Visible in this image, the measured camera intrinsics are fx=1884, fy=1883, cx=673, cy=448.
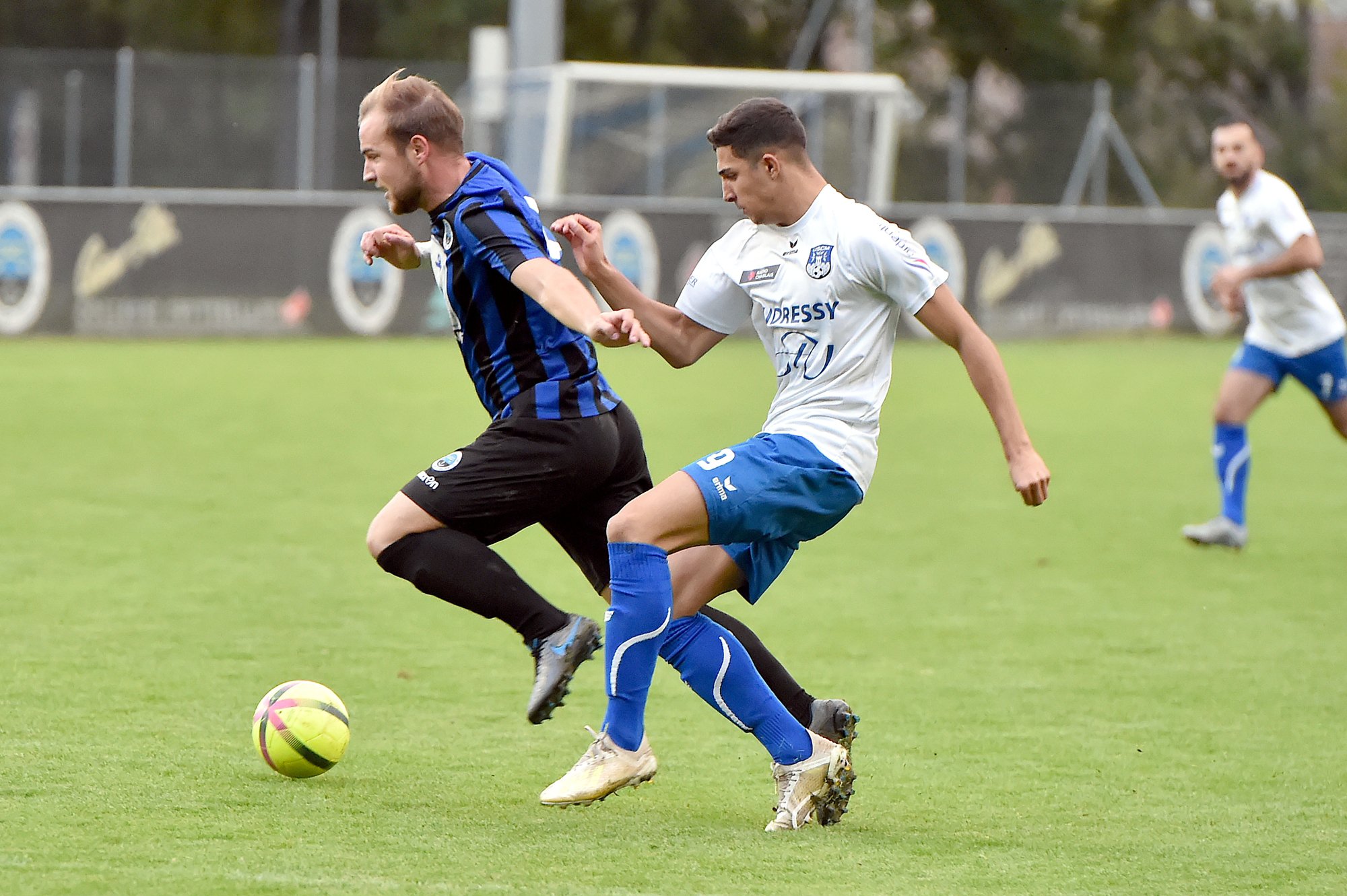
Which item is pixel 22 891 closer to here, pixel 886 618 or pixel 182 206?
pixel 886 618

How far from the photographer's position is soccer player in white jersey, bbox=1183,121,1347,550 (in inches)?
369

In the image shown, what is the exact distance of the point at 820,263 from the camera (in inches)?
182

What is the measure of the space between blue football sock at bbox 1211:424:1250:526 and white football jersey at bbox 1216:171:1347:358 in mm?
489

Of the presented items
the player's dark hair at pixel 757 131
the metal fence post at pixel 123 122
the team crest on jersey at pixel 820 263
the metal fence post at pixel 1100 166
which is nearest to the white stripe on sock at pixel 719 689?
the team crest on jersey at pixel 820 263

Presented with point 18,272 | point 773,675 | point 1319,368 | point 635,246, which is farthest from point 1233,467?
point 18,272

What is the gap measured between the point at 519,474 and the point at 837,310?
36.2 inches

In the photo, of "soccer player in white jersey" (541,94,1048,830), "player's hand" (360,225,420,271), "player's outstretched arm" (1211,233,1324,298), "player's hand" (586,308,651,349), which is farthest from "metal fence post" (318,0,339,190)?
"player's hand" (586,308,651,349)

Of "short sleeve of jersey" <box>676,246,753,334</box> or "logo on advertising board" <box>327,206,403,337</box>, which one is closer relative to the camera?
"short sleeve of jersey" <box>676,246,753,334</box>

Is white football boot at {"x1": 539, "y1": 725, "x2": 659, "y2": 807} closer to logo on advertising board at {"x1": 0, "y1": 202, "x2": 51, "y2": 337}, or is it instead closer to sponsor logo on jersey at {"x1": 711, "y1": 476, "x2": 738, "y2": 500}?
sponsor logo on jersey at {"x1": 711, "y1": 476, "x2": 738, "y2": 500}

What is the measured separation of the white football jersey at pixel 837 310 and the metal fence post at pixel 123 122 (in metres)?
19.5

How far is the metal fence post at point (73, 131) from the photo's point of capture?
936 inches

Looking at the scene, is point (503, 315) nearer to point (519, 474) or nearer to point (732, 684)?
point (519, 474)

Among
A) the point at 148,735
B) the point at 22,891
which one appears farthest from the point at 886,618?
the point at 22,891

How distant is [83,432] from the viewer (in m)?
12.5
